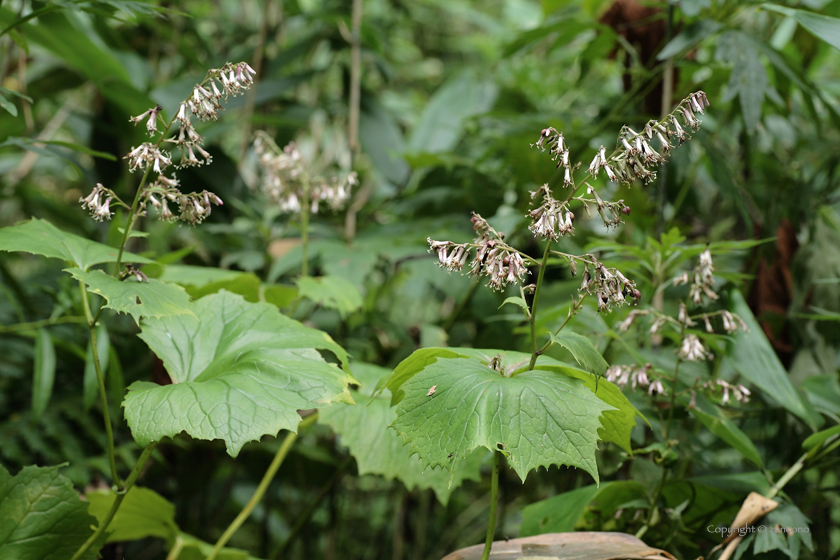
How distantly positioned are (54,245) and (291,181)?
52 cm

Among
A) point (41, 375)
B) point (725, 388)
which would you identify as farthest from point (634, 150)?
point (41, 375)

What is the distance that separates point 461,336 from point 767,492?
2.81ft

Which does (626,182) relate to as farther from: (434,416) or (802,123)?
(802,123)

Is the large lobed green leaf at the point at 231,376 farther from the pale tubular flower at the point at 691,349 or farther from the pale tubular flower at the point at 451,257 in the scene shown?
the pale tubular flower at the point at 691,349

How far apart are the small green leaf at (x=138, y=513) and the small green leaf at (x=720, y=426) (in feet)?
2.75

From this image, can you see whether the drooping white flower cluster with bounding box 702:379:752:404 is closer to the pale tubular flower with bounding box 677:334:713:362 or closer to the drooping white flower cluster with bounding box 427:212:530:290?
the pale tubular flower with bounding box 677:334:713:362

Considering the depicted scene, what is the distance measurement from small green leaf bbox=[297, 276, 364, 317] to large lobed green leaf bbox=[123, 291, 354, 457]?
0.55ft

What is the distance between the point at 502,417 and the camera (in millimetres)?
565

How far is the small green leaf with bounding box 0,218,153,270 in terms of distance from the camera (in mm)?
695

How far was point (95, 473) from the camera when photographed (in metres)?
1.27

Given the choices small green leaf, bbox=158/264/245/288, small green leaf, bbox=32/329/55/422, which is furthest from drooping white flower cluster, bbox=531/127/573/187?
small green leaf, bbox=32/329/55/422

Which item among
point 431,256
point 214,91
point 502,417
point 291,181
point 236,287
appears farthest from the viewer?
point 431,256

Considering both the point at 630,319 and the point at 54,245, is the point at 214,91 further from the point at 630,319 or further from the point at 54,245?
the point at 630,319

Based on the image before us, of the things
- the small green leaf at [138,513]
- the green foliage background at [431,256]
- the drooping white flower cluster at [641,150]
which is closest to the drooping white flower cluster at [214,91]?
the green foliage background at [431,256]
